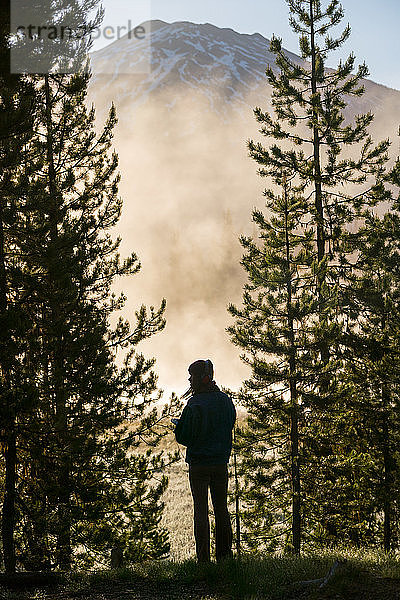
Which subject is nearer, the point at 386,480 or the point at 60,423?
the point at 60,423

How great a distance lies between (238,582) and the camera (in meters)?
5.46

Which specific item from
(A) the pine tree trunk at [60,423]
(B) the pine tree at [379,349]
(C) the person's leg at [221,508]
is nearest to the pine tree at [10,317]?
(A) the pine tree trunk at [60,423]

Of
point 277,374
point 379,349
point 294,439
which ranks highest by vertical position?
point 379,349

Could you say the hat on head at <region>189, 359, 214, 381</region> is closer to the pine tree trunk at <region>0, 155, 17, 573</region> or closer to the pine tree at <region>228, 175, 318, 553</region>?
the pine tree trunk at <region>0, 155, 17, 573</region>

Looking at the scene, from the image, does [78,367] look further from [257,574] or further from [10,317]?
[257,574]

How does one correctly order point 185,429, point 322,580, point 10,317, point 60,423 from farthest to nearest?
point 60,423
point 10,317
point 185,429
point 322,580

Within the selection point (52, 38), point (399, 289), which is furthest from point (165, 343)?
point (52, 38)

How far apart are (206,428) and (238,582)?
1.58m

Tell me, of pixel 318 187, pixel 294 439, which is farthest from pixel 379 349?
pixel 318 187

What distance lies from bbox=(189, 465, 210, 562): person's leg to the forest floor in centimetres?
Result: 20

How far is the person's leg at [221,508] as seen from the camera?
6.43 meters

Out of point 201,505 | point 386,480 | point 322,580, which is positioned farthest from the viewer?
point 386,480

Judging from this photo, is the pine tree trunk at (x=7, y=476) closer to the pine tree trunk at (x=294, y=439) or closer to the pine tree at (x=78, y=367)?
the pine tree at (x=78, y=367)

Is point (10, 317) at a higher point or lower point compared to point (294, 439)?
higher
